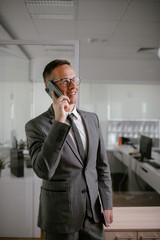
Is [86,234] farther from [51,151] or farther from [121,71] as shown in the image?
[121,71]

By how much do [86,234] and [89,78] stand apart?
4519 millimetres

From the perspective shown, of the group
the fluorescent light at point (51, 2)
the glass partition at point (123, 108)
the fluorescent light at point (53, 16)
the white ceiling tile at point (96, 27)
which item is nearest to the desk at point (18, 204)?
the fluorescent light at point (51, 2)

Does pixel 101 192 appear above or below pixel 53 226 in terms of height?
above

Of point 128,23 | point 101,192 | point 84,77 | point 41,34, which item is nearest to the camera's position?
point 101,192

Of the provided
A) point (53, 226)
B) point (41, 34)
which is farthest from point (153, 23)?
point (53, 226)

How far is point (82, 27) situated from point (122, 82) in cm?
243

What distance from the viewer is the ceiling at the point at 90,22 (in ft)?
8.25

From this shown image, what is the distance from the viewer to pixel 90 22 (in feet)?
9.91

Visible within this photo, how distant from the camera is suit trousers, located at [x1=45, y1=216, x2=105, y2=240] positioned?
106 centimetres

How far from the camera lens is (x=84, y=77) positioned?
524 cm

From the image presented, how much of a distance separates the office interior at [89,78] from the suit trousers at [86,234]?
3.44 ft

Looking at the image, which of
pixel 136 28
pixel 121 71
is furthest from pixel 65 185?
pixel 121 71

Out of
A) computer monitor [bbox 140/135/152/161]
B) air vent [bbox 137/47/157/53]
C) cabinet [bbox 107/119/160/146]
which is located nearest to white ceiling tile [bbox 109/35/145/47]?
air vent [bbox 137/47/157/53]

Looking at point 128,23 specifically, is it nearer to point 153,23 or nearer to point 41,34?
point 153,23
